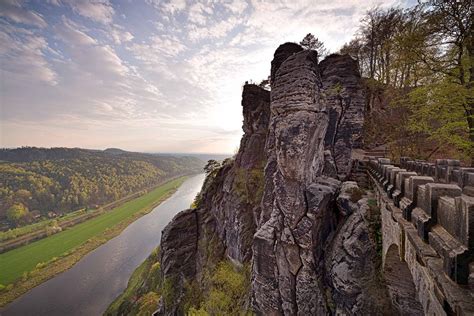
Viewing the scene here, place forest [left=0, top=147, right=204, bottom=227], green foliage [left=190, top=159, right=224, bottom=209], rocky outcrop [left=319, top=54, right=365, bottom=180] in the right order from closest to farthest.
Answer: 1. rocky outcrop [left=319, top=54, right=365, bottom=180]
2. green foliage [left=190, top=159, right=224, bottom=209]
3. forest [left=0, top=147, right=204, bottom=227]

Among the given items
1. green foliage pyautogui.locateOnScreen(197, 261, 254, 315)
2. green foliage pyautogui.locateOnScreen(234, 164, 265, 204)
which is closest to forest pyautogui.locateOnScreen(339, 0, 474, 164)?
green foliage pyautogui.locateOnScreen(234, 164, 265, 204)

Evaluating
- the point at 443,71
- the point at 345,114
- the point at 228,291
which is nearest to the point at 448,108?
the point at 443,71

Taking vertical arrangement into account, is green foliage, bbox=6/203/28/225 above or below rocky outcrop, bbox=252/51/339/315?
below

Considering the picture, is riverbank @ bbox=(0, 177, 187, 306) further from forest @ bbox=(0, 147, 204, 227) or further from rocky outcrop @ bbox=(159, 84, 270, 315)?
rocky outcrop @ bbox=(159, 84, 270, 315)

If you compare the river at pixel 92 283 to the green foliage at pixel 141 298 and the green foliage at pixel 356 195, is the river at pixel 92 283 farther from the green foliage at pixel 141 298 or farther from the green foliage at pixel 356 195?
the green foliage at pixel 356 195

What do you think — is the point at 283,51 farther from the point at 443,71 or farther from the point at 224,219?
the point at 224,219

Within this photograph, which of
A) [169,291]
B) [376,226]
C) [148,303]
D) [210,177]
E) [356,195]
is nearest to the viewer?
[376,226]
